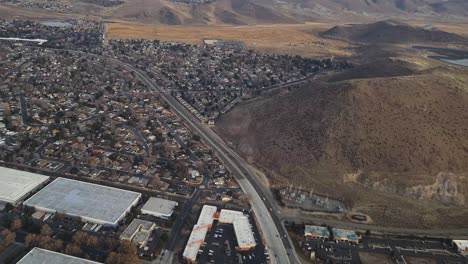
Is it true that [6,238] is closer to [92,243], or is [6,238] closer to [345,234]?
[92,243]

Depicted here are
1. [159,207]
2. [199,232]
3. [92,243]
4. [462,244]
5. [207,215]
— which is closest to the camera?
[92,243]

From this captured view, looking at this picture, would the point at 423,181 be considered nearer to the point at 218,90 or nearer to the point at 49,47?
the point at 218,90

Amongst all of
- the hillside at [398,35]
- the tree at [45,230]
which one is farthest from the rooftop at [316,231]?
the hillside at [398,35]

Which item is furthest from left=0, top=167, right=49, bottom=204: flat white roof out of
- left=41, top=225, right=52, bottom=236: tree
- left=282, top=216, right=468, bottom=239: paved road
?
left=282, top=216, right=468, bottom=239: paved road

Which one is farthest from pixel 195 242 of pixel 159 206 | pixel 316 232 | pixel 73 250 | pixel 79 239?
pixel 316 232

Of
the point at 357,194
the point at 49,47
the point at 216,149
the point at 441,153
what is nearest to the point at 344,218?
the point at 357,194
